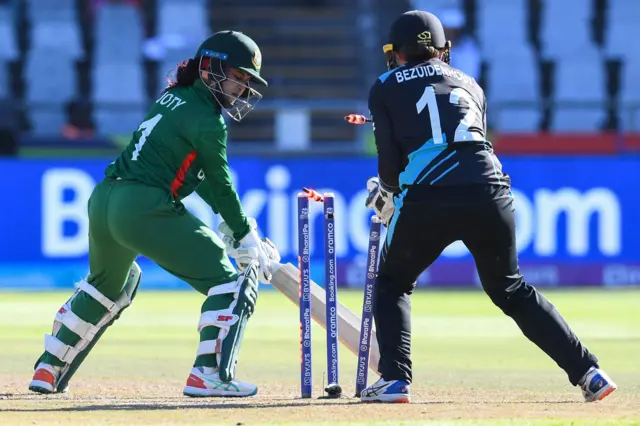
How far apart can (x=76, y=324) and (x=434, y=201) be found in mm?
2171

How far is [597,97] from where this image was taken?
23406 mm

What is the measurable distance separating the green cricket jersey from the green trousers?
10 centimetres

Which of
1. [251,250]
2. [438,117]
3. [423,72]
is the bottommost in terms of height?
[251,250]

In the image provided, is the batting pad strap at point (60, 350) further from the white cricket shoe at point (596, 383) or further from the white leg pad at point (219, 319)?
the white cricket shoe at point (596, 383)

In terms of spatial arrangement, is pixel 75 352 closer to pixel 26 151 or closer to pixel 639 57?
pixel 26 151

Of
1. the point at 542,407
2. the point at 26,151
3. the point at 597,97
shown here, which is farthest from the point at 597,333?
the point at 597,97

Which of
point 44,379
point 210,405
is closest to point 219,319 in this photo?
point 210,405

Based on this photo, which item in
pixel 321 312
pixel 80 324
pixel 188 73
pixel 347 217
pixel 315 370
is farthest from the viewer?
pixel 347 217

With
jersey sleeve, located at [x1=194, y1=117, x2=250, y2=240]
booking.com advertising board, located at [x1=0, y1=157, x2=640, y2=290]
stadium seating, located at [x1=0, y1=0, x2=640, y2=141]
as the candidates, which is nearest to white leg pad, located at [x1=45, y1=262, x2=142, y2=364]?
jersey sleeve, located at [x1=194, y1=117, x2=250, y2=240]

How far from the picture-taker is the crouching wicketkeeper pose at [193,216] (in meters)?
7.16

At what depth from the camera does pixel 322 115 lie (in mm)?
21969

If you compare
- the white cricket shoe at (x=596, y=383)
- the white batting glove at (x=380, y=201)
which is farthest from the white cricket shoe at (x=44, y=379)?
the white cricket shoe at (x=596, y=383)

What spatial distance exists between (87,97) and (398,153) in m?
16.2

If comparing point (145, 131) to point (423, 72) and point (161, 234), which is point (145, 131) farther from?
point (423, 72)
